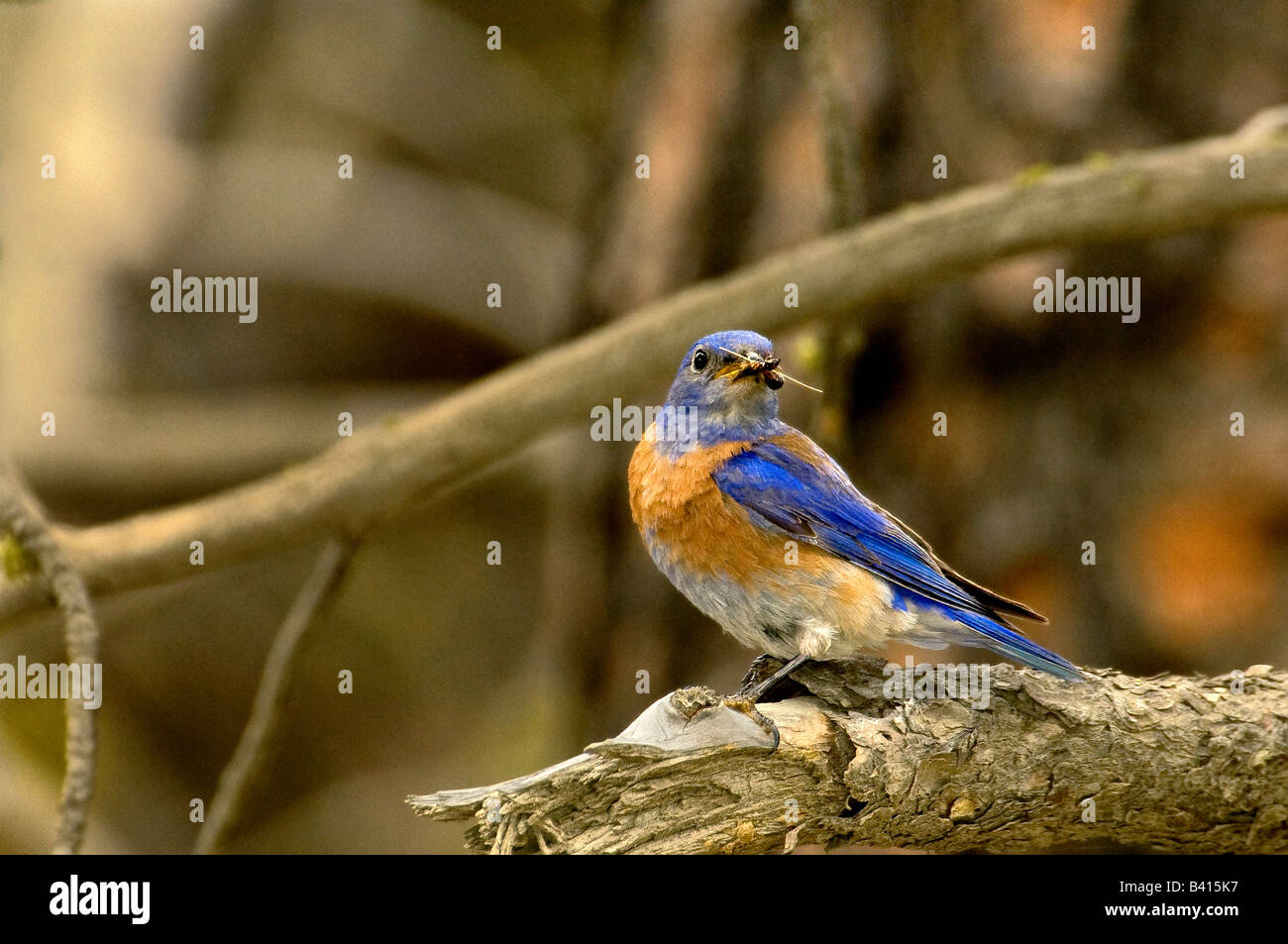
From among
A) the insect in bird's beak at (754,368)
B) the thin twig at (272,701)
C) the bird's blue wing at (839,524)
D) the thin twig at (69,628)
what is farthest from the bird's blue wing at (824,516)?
the thin twig at (69,628)

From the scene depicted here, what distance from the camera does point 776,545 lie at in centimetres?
373

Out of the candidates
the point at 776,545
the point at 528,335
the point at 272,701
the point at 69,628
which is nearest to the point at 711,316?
the point at 776,545

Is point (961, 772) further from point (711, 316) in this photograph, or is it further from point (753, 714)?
point (711, 316)

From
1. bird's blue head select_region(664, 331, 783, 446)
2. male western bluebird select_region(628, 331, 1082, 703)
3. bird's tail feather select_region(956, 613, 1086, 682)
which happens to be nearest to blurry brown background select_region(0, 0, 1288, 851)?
bird's blue head select_region(664, 331, 783, 446)

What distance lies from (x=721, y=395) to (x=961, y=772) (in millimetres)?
1317

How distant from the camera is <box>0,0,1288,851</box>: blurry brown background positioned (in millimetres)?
5840

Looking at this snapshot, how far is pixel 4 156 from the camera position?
7.85 metres

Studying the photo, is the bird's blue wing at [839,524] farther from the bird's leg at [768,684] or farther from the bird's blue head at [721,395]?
the bird's leg at [768,684]

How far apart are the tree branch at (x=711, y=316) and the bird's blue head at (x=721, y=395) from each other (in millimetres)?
777

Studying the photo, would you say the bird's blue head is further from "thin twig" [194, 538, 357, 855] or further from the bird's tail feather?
"thin twig" [194, 538, 357, 855]

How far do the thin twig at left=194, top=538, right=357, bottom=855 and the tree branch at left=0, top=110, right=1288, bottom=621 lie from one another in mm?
160

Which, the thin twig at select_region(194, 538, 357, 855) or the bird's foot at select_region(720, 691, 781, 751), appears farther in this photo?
the thin twig at select_region(194, 538, 357, 855)

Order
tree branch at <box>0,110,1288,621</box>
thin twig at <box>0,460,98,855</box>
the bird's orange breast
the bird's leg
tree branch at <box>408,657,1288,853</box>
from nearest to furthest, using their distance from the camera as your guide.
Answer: tree branch at <box>408,657,1288,853</box> → the bird's leg → thin twig at <box>0,460,98,855</box> → the bird's orange breast → tree branch at <box>0,110,1288,621</box>

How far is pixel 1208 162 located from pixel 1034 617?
93.1 inches
